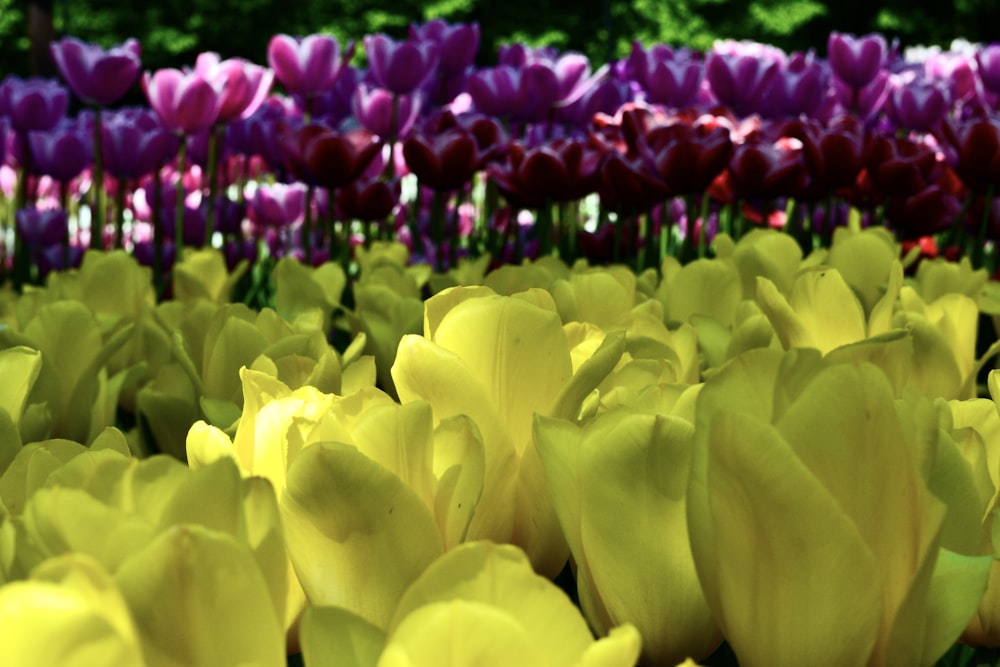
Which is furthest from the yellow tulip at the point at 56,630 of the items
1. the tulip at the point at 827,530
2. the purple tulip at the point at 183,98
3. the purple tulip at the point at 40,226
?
the purple tulip at the point at 40,226

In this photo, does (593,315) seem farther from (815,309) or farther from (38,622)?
(38,622)

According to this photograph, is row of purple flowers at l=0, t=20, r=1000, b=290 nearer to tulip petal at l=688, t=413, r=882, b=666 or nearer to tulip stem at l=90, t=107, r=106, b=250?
tulip stem at l=90, t=107, r=106, b=250

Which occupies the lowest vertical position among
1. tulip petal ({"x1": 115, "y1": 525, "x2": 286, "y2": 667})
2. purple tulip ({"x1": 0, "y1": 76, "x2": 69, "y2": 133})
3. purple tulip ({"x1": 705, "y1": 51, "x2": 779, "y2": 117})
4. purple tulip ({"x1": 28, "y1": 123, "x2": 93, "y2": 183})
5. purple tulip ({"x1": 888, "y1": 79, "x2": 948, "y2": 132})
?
purple tulip ({"x1": 28, "y1": 123, "x2": 93, "y2": 183})

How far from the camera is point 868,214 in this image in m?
4.39

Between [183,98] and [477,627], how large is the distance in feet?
11.3

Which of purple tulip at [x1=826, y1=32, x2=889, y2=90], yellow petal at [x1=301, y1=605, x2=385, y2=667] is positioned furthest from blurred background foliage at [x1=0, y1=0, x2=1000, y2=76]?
yellow petal at [x1=301, y1=605, x2=385, y2=667]

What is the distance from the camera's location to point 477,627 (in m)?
0.50

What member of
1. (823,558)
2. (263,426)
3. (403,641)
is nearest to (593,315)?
(263,426)

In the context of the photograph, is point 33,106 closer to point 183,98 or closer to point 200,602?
point 183,98

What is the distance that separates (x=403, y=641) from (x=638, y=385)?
0.56 metres

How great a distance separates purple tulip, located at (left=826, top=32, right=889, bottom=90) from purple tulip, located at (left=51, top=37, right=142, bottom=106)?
2586mm

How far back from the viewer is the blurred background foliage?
2425cm

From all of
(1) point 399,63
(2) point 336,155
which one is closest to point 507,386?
→ (2) point 336,155

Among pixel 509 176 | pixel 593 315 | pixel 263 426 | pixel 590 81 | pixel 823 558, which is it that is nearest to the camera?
pixel 823 558
